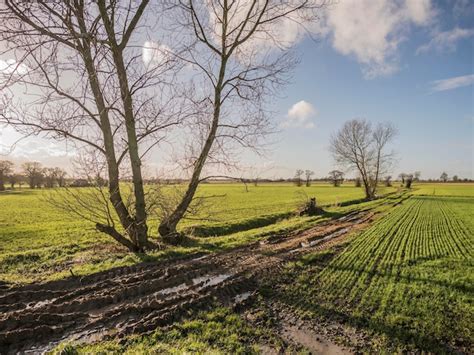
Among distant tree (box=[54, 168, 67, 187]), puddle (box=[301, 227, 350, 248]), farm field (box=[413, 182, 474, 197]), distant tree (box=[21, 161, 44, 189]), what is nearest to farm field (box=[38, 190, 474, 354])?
puddle (box=[301, 227, 350, 248])

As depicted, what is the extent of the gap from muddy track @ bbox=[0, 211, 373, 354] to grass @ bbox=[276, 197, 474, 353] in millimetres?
1342

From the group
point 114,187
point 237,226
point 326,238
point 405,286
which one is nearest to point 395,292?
point 405,286

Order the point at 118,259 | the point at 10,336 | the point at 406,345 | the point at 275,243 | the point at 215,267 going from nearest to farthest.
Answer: the point at 10,336 → the point at 406,345 → the point at 215,267 → the point at 118,259 → the point at 275,243

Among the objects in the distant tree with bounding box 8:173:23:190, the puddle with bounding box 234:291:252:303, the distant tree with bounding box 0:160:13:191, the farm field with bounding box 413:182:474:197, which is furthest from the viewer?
the distant tree with bounding box 8:173:23:190

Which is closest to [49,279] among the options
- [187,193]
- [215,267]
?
[215,267]

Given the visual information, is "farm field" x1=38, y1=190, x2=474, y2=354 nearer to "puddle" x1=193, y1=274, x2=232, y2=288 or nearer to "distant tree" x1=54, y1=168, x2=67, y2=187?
"puddle" x1=193, y1=274, x2=232, y2=288

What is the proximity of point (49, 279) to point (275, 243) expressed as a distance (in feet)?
25.1

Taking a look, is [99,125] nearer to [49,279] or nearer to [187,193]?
[187,193]

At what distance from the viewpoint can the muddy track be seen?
4.57 meters

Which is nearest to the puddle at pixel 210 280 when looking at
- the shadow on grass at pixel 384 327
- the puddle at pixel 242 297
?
the puddle at pixel 242 297

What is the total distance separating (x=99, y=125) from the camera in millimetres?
9539

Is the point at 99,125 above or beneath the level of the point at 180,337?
above

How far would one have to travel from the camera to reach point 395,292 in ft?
21.6

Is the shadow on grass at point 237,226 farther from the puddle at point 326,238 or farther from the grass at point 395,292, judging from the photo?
the grass at point 395,292
